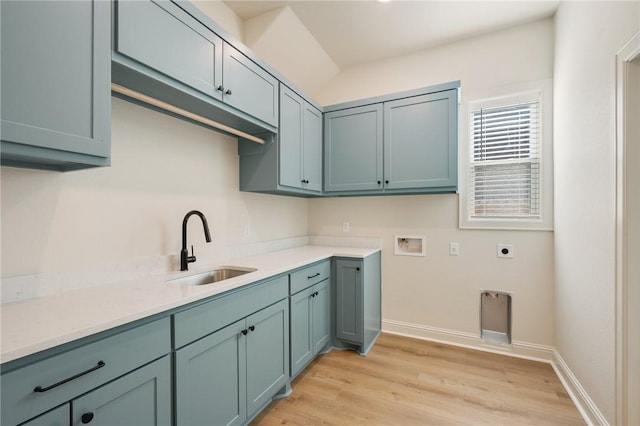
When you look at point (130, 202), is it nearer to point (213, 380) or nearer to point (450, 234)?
point (213, 380)

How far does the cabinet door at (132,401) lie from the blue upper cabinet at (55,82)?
85cm

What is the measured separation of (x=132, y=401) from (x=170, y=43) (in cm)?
161

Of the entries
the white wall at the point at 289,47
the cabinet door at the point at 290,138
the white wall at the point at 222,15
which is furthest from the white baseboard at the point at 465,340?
the white wall at the point at 222,15

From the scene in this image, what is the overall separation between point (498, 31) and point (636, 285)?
2412mm

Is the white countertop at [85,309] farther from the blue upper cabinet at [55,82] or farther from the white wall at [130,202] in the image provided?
the blue upper cabinet at [55,82]

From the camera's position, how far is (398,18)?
2531mm

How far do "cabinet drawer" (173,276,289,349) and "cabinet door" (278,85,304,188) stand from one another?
0.93 m

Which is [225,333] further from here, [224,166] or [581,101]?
[581,101]

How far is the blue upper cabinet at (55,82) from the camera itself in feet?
3.09

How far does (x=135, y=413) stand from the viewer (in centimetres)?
109

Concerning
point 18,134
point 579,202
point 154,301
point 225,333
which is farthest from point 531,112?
point 18,134

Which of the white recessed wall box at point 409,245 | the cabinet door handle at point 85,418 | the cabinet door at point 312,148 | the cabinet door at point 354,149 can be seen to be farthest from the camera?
the white recessed wall box at point 409,245

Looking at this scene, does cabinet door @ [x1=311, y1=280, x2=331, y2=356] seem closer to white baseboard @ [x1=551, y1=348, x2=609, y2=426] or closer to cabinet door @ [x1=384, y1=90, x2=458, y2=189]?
cabinet door @ [x1=384, y1=90, x2=458, y2=189]

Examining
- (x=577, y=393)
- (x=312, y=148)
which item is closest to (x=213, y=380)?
(x=312, y=148)
